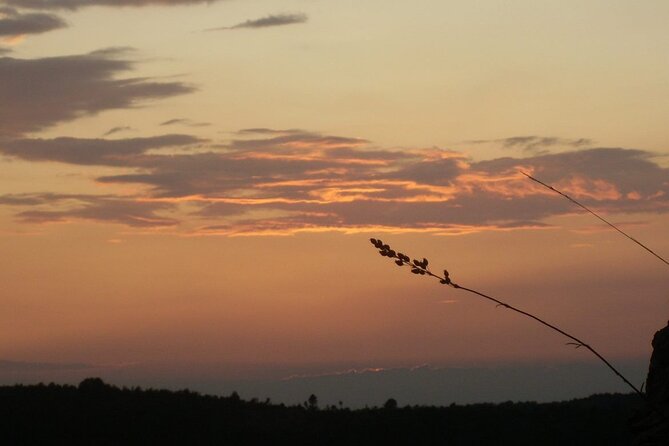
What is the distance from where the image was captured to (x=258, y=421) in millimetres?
28875

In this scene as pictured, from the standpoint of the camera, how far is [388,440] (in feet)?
91.8

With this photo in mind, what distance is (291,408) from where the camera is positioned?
3020cm

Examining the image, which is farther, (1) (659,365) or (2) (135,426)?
(2) (135,426)

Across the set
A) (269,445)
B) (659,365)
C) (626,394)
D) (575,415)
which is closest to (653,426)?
(659,365)

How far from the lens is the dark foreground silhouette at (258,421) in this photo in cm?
2725

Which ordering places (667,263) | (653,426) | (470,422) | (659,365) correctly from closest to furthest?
(667,263)
(653,426)
(659,365)
(470,422)

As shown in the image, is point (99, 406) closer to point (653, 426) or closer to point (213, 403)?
point (213, 403)

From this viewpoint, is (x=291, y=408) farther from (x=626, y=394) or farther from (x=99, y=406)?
(x=626, y=394)

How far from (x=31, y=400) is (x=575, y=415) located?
1546cm

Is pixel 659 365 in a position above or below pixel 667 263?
below

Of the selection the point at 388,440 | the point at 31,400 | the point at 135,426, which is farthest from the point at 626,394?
the point at 31,400

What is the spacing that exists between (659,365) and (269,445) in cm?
2275

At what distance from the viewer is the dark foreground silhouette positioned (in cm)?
2725

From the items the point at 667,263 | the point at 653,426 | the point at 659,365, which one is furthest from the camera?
the point at 659,365
